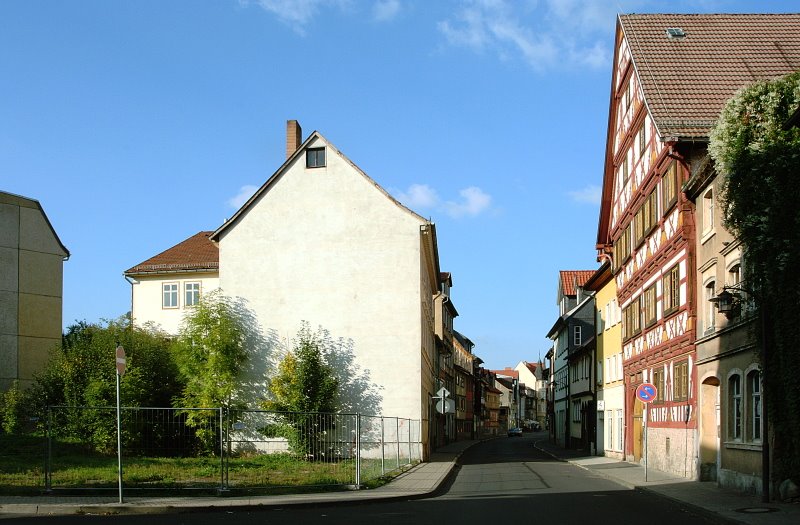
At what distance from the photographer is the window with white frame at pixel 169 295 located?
48188 millimetres

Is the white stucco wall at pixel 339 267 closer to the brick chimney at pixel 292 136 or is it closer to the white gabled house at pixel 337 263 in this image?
the white gabled house at pixel 337 263

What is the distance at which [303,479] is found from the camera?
20812 millimetres

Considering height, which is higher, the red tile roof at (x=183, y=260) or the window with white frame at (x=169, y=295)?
the red tile roof at (x=183, y=260)

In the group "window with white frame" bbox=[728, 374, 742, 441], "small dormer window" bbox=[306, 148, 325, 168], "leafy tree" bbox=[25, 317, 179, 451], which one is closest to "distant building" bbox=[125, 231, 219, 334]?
"leafy tree" bbox=[25, 317, 179, 451]

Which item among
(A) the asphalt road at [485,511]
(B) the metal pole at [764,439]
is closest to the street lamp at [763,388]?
(B) the metal pole at [764,439]

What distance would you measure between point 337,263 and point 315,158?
4.38 metres

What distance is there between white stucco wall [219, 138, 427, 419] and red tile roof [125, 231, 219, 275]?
11522 millimetres

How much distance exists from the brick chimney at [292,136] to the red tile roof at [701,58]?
630 inches

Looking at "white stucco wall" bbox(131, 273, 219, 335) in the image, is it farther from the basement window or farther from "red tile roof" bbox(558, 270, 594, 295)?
"red tile roof" bbox(558, 270, 594, 295)

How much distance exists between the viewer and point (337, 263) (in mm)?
35500

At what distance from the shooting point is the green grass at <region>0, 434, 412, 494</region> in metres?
19.2

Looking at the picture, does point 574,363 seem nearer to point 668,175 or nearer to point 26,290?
point 668,175

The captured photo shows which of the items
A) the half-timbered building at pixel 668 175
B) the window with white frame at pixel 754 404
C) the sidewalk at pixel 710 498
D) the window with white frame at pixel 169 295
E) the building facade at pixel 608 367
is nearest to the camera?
the sidewalk at pixel 710 498

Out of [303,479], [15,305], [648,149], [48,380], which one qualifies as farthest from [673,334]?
[15,305]
